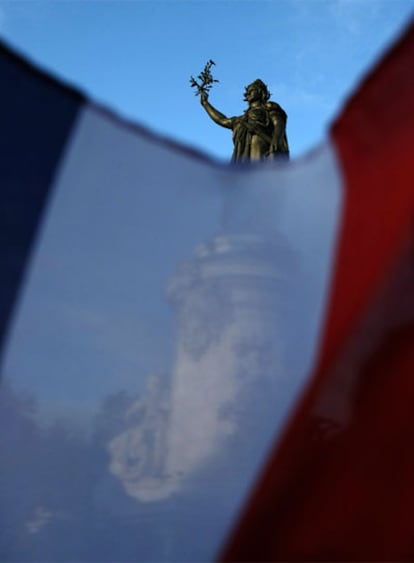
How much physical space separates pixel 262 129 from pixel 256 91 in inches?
32.8

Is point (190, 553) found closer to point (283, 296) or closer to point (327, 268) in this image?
point (283, 296)

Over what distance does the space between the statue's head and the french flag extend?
8.70m

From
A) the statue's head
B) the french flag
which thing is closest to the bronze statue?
the statue's head

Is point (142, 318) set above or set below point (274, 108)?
below

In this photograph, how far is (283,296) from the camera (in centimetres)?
231

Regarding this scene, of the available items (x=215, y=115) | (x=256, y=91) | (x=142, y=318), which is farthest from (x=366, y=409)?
(x=215, y=115)

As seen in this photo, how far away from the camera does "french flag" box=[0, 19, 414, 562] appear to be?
2.27 meters

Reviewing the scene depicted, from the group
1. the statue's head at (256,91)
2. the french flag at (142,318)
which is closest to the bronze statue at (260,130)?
the statue's head at (256,91)

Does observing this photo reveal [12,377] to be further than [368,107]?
Yes

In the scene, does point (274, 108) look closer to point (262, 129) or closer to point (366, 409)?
point (262, 129)

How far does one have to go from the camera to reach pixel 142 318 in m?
2.43

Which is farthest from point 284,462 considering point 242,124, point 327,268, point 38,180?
point 242,124

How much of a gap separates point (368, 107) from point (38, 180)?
1236mm

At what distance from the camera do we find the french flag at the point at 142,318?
227 cm
